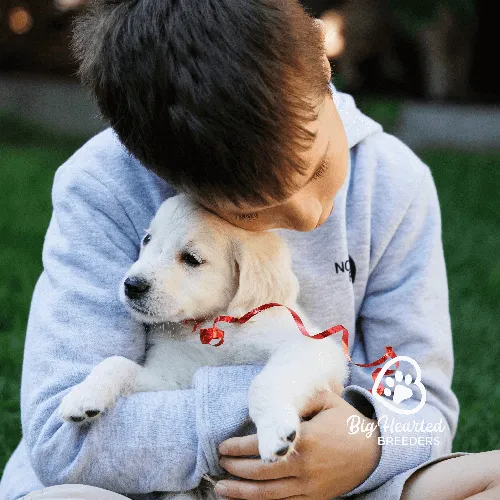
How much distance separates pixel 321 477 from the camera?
1798 mm

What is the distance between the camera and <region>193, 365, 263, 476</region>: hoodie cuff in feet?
5.76

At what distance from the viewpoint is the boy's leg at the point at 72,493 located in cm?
167

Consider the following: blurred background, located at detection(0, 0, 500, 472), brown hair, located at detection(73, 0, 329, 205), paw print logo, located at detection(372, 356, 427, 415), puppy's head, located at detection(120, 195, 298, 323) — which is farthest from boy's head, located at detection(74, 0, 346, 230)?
blurred background, located at detection(0, 0, 500, 472)

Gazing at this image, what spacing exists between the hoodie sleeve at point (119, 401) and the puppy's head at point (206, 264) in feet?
0.34

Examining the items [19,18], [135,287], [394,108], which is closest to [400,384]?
[135,287]

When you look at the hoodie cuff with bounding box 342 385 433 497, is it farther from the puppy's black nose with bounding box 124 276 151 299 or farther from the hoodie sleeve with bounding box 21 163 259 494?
the puppy's black nose with bounding box 124 276 151 299

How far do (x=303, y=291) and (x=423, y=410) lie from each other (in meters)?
0.44

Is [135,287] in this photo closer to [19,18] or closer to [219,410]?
[219,410]

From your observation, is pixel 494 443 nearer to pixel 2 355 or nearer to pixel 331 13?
pixel 2 355

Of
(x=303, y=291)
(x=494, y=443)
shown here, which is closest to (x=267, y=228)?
(x=303, y=291)

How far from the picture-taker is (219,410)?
1.77m

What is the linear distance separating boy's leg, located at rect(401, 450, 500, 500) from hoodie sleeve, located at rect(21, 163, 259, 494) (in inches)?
16.8

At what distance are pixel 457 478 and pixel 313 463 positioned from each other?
0.32m

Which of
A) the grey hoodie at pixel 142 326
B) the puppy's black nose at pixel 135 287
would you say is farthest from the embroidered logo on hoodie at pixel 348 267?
the puppy's black nose at pixel 135 287
